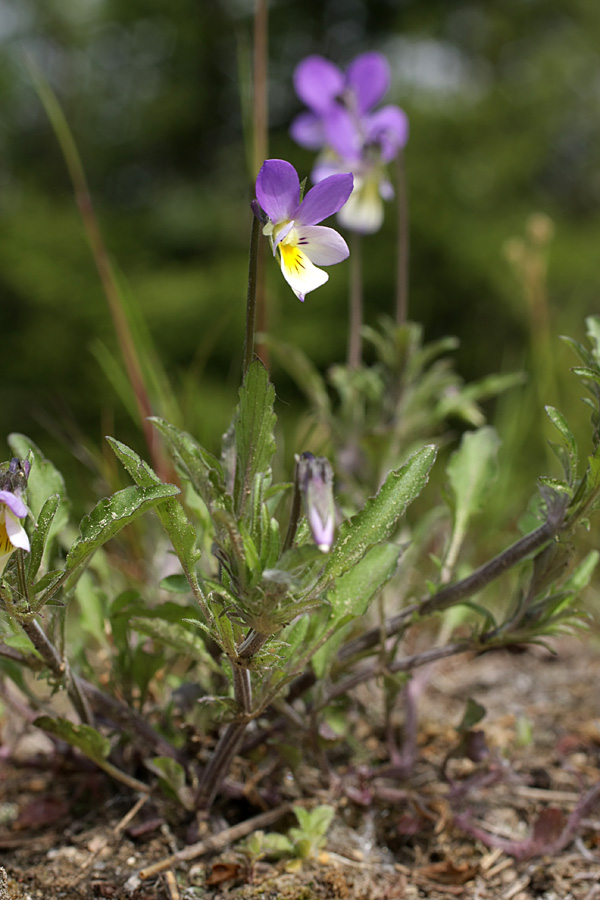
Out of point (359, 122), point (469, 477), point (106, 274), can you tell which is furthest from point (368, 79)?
point (469, 477)

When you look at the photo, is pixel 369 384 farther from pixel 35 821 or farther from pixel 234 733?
pixel 35 821

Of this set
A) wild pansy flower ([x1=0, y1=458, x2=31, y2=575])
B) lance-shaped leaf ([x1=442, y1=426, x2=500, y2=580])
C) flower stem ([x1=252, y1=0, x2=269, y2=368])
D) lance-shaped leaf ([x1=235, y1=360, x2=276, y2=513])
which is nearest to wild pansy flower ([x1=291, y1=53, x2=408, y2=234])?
flower stem ([x1=252, y1=0, x2=269, y2=368])

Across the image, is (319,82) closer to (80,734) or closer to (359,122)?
(359,122)

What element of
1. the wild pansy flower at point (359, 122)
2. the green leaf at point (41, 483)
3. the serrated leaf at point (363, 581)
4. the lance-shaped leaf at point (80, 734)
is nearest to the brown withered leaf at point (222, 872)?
the lance-shaped leaf at point (80, 734)

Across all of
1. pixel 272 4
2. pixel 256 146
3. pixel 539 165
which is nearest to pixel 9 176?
pixel 272 4

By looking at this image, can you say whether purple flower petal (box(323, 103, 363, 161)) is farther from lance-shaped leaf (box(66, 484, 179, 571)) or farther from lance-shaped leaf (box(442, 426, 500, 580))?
lance-shaped leaf (box(66, 484, 179, 571))
